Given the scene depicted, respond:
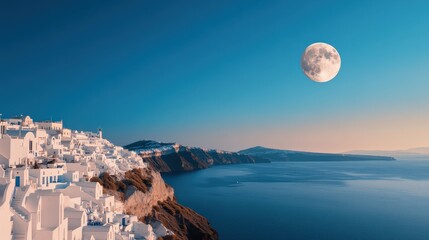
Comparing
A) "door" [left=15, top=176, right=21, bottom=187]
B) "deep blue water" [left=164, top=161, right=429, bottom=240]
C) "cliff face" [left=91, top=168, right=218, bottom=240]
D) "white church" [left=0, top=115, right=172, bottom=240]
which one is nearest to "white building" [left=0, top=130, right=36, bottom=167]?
"white church" [left=0, top=115, right=172, bottom=240]

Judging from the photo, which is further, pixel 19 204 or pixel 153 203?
pixel 153 203

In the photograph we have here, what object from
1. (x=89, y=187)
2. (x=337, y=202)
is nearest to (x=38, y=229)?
(x=89, y=187)

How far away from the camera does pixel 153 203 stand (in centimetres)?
5347

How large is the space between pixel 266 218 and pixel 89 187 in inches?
1744

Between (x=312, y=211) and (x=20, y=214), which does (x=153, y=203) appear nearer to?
(x=20, y=214)

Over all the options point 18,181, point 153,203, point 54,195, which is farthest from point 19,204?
point 153,203

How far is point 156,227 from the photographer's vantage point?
44.2 metres

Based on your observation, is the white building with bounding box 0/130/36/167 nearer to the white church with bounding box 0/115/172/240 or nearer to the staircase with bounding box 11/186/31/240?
the white church with bounding box 0/115/172/240

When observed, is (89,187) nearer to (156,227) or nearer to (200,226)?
(156,227)

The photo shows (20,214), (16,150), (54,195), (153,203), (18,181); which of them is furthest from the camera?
(153,203)

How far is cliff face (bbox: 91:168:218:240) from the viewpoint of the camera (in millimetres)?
44931

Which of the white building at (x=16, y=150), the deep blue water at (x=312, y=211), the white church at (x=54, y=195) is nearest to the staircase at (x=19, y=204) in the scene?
the white church at (x=54, y=195)

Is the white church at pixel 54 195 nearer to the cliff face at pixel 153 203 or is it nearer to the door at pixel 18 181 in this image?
the door at pixel 18 181

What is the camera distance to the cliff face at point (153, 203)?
147 feet
